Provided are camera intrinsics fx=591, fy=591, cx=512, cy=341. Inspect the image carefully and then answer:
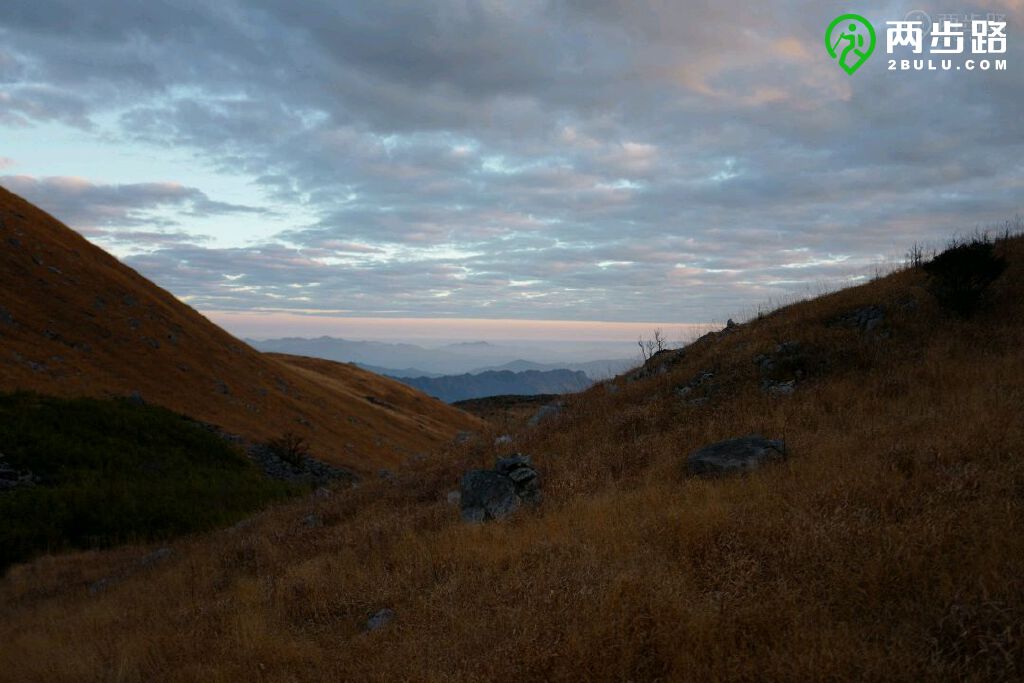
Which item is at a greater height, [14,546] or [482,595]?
[482,595]

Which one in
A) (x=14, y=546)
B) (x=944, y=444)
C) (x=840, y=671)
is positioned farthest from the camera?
(x=14, y=546)

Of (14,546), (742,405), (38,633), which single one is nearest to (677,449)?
(742,405)

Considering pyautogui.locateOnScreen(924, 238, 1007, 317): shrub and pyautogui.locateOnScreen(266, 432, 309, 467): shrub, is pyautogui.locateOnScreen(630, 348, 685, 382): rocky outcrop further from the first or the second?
pyautogui.locateOnScreen(266, 432, 309, 467): shrub

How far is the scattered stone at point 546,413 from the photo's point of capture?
15.1 m

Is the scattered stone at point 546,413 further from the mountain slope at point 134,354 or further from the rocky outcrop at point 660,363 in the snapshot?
the mountain slope at point 134,354

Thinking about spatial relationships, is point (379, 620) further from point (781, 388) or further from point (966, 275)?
point (966, 275)

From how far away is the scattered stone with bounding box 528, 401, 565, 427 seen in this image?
596 inches

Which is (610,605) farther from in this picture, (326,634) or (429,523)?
(429,523)

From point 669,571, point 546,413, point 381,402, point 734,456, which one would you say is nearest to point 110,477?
point 546,413

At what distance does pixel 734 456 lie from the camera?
852 centimetres

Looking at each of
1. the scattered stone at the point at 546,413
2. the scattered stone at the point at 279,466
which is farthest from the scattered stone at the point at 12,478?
the scattered stone at the point at 546,413

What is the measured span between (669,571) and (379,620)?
2.92 meters

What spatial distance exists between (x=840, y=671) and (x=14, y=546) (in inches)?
752

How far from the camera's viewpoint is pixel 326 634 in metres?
Result: 5.99
